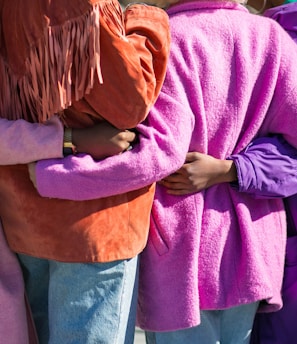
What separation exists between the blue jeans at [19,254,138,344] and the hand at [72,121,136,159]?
30 centimetres

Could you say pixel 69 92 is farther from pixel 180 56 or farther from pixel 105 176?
pixel 180 56

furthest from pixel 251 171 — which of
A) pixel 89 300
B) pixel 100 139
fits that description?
pixel 89 300

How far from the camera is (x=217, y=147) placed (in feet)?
6.95

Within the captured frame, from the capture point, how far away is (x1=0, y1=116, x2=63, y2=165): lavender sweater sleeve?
1846 millimetres

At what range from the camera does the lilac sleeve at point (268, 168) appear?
210cm

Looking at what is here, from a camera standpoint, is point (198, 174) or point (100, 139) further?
point (198, 174)

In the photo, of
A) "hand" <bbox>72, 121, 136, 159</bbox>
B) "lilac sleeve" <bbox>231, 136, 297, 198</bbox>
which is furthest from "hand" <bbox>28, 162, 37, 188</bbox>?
"lilac sleeve" <bbox>231, 136, 297, 198</bbox>

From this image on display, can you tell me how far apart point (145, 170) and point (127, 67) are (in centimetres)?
28

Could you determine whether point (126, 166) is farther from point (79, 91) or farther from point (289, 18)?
point (289, 18)

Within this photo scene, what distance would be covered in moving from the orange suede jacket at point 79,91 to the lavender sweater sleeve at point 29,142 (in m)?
0.04

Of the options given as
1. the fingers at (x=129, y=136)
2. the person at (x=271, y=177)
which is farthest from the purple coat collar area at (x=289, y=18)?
the fingers at (x=129, y=136)

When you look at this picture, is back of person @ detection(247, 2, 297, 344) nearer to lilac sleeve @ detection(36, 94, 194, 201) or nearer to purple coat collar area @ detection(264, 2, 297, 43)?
purple coat collar area @ detection(264, 2, 297, 43)

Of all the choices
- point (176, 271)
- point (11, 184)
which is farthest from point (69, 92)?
point (176, 271)

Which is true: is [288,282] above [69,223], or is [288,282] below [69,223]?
below
